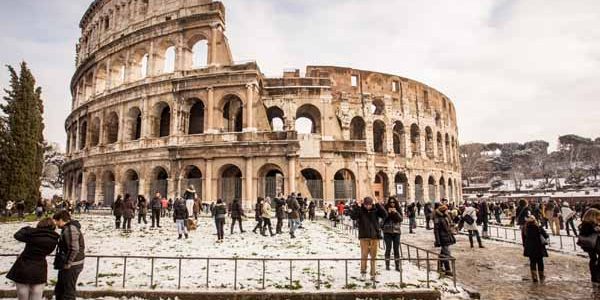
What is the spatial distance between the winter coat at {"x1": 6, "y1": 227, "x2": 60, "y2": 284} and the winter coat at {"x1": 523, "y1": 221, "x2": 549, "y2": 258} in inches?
314

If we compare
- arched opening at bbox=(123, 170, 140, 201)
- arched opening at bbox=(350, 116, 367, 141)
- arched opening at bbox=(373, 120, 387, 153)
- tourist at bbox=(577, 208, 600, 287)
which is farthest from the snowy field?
arched opening at bbox=(373, 120, 387, 153)

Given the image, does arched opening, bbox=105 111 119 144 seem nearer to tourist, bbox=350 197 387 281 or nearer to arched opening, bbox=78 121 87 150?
arched opening, bbox=78 121 87 150

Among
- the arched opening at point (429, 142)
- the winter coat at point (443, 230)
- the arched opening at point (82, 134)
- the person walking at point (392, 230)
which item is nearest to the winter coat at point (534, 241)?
the winter coat at point (443, 230)

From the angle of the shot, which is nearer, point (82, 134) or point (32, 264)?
point (32, 264)

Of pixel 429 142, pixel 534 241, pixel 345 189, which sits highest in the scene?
pixel 429 142

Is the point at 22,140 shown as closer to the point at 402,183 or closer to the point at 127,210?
the point at 127,210

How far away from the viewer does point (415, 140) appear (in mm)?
33438

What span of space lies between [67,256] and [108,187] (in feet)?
74.6

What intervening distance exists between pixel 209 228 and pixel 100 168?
52.8 feet

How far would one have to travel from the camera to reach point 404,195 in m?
29.8

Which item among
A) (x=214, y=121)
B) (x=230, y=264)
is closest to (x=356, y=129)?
(x=214, y=121)

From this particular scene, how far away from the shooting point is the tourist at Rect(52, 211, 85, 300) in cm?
473

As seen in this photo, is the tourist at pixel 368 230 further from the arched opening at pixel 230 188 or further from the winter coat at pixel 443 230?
the arched opening at pixel 230 188

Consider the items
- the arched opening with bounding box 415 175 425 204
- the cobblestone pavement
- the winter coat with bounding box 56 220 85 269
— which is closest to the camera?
the winter coat with bounding box 56 220 85 269
